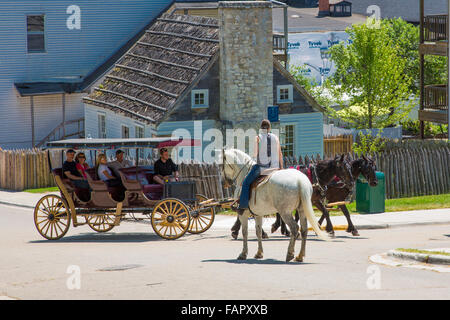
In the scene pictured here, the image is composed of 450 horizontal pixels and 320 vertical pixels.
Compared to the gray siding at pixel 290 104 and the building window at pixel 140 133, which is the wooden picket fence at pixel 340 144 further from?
the building window at pixel 140 133

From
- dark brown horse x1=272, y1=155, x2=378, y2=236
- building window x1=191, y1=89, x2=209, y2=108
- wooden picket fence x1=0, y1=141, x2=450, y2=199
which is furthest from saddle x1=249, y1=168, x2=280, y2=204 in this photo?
building window x1=191, y1=89, x2=209, y2=108

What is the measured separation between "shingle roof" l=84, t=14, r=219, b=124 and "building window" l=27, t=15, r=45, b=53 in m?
5.81

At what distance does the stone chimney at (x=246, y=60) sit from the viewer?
34281mm

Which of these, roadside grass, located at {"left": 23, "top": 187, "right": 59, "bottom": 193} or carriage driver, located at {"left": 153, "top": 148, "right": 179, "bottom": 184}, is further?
roadside grass, located at {"left": 23, "top": 187, "right": 59, "bottom": 193}

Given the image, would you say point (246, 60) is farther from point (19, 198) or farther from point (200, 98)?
point (19, 198)

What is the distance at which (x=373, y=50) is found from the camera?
4209 cm

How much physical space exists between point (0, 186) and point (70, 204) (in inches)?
638

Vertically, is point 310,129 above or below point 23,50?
below

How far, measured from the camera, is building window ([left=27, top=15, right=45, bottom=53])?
44.8 metres

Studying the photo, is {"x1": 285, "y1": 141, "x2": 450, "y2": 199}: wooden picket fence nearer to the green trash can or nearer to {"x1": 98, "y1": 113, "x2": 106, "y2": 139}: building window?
the green trash can

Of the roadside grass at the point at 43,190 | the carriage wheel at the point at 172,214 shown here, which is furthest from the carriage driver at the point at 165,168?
the roadside grass at the point at 43,190

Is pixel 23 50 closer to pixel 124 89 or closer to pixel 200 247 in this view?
pixel 124 89

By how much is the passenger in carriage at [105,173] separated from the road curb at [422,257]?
752 centimetres
